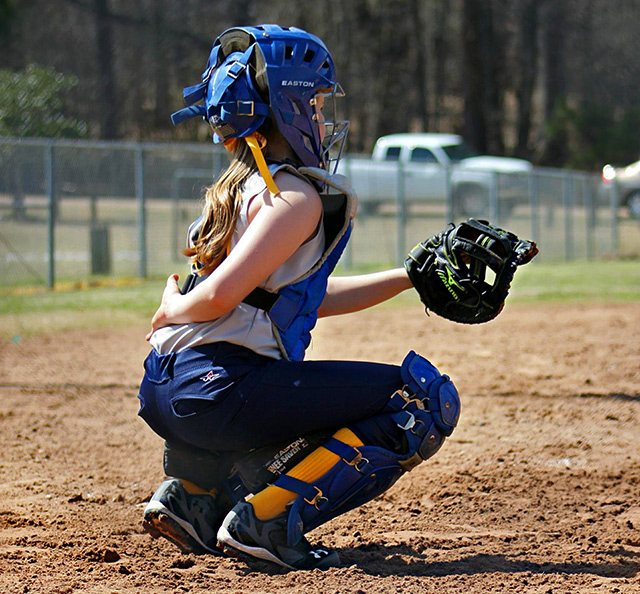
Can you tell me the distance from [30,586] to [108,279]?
10084 mm

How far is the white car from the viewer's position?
20.3 meters

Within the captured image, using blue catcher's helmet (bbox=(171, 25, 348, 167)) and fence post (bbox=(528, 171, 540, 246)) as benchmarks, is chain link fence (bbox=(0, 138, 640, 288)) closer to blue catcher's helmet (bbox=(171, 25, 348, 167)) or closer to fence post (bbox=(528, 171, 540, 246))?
fence post (bbox=(528, 171, 540, 246))

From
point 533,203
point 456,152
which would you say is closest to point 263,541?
point 533,203

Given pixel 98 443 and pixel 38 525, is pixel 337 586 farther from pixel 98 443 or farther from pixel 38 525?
pixel 98 443

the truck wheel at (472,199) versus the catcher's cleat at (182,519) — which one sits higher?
the truck wheel at (472,199)

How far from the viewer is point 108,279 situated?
12.5m

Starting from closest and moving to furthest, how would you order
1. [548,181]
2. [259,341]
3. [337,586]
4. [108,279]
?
[337,586] → [259,341] → [108,279] → [548,181]

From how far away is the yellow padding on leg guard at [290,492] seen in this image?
2807 millimetres

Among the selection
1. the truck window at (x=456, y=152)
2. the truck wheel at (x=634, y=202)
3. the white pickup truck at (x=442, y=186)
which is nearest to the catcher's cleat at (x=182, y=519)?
the white pickup truck at (x=442, y=186)

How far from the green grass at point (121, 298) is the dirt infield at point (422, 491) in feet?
5.75

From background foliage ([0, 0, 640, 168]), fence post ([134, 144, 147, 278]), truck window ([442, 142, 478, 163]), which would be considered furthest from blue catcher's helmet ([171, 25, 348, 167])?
background foliage ([0, 0, 640, 168])

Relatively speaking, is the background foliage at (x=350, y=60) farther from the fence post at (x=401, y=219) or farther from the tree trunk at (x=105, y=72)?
A: the fence post at (x=401, y=219)

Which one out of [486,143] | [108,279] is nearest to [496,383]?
[108,279]

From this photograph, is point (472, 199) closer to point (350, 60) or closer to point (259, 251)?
point (350, 60)
